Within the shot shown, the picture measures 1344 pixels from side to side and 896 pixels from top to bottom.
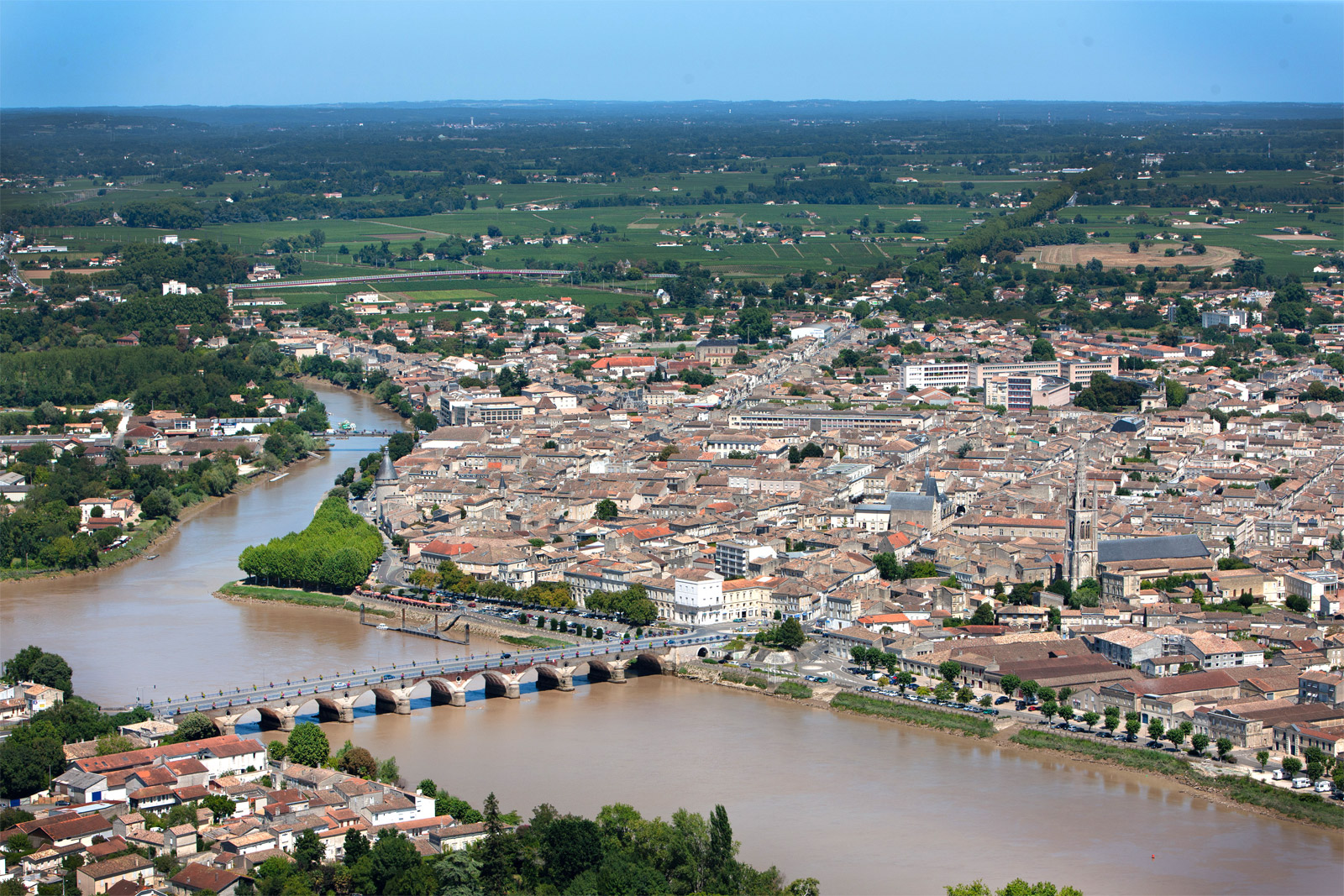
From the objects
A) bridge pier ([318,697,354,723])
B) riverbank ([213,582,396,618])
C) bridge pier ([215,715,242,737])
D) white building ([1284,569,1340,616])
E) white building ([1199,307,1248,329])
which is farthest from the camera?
white building ([1199,307,1248,329])

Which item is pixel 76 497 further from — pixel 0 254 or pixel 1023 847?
pixel 0 254

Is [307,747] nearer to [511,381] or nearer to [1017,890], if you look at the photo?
[1017,890]

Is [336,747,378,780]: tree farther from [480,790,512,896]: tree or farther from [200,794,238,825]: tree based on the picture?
[480,790,512,896]: tree

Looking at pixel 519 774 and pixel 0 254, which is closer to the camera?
pixel 519 774

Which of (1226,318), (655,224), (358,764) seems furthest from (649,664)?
(655,224)

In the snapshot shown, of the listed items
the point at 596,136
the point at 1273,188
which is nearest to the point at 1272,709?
the point at 1273,188

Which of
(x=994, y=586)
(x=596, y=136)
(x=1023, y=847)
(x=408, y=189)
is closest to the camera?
(x=1023, y=847)

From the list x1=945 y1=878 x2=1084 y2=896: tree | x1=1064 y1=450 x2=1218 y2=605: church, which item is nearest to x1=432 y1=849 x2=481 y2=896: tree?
x1=945 y1=878 x2=1084 y2=896: tree
